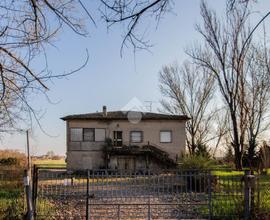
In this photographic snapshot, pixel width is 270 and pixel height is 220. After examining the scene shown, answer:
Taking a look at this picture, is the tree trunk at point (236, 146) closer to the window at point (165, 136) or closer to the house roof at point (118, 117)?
the house roof at point (118, 117)

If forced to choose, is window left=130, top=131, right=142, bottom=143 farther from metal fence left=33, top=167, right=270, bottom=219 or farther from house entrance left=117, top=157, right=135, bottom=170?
metal fence left=33, top=167, right=270, bottom=219

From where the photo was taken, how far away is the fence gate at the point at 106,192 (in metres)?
9.59

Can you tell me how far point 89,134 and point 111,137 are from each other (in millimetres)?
2124

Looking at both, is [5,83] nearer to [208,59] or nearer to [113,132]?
[208,59]

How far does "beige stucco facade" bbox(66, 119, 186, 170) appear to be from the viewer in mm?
35562

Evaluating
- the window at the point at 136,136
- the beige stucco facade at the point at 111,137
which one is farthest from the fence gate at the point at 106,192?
the window at the point at 136,136

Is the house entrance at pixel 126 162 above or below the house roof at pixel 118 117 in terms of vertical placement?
below

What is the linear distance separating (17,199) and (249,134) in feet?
87.0

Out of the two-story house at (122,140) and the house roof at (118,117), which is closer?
the two-story house at (122,140)

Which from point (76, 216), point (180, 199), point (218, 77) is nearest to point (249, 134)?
point (218, 77)

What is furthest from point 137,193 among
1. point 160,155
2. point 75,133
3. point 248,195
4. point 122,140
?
point 75,133

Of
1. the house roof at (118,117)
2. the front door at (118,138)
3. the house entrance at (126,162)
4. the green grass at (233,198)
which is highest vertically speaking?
the house roof at (118,117)

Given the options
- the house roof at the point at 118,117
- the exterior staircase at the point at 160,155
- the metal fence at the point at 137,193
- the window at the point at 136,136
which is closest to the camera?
the metal fence at the point at 137,193

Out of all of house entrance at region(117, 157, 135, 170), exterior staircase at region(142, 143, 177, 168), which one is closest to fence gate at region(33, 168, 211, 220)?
exterior staircase at region(142, 143, 177, 168)
